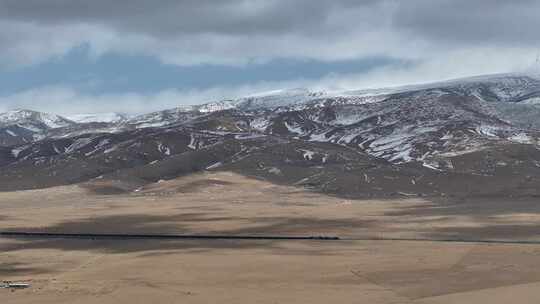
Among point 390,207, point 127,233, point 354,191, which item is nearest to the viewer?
point 127,233

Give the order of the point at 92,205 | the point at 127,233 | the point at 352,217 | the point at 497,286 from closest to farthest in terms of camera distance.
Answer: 1. the point at 497,286
2. the point at 127,233
3. the point at 352,217
4. the point at 92,205

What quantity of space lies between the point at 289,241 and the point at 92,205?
8193 centimetres

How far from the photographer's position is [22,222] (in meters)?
127

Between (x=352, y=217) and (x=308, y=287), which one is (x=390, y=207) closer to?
(x=352, y=217)

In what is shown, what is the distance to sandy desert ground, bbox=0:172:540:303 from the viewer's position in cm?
5634

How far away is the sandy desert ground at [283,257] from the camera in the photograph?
5634 centimetres

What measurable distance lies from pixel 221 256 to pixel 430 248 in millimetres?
22636

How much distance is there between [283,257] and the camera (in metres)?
77.6

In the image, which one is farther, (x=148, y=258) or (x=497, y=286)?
(x=148, y=258)

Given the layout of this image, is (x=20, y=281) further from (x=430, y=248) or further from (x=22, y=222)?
(x=22, y=222)

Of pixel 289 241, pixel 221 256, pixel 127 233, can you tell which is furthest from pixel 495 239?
pixel 127 233

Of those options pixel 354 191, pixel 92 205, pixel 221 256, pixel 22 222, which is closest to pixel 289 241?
pixel 221 256

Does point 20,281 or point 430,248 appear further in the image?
point 430,248

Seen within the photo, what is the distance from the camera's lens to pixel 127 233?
107250mm
